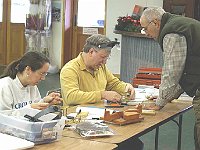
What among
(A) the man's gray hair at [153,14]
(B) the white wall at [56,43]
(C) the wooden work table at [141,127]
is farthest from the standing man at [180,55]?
(B) the white wall at [56,43]

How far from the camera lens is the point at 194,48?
2.81 m

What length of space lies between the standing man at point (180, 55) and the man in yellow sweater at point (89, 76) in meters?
0.51

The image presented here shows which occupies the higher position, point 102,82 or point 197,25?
point 197,25

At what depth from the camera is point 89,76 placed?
343 cm

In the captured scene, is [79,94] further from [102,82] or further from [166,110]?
[166,110]

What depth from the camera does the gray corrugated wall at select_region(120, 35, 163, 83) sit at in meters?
6.36

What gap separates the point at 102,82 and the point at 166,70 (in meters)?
0.86

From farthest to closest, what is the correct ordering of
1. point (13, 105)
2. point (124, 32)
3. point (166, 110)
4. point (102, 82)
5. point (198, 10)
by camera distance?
1. point (198, 10)
2. point (124, 32)
3. point (102, 82)
4. point (166, 110)
5. point (13, 105)

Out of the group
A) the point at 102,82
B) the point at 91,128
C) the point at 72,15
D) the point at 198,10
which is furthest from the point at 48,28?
the point at 91,128

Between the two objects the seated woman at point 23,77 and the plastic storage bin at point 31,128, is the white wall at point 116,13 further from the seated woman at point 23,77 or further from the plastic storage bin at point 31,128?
the plastic storage bin at point 31,128

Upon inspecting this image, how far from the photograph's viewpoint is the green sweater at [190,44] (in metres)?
2.79

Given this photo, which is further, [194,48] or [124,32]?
[124,32]

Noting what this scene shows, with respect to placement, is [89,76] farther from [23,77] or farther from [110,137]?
[110,137]

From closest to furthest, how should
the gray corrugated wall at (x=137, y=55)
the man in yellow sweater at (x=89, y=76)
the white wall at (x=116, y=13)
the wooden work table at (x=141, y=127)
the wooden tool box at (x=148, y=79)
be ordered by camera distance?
the wooden work table at (x=141, y=127)
the man in yellow sweater at (x=89, y=76)
the wooden tool box at (x=148, y=79)
the gray corrugated wall at (x=137, y=55)
the white wall at (x=116, y=13)
